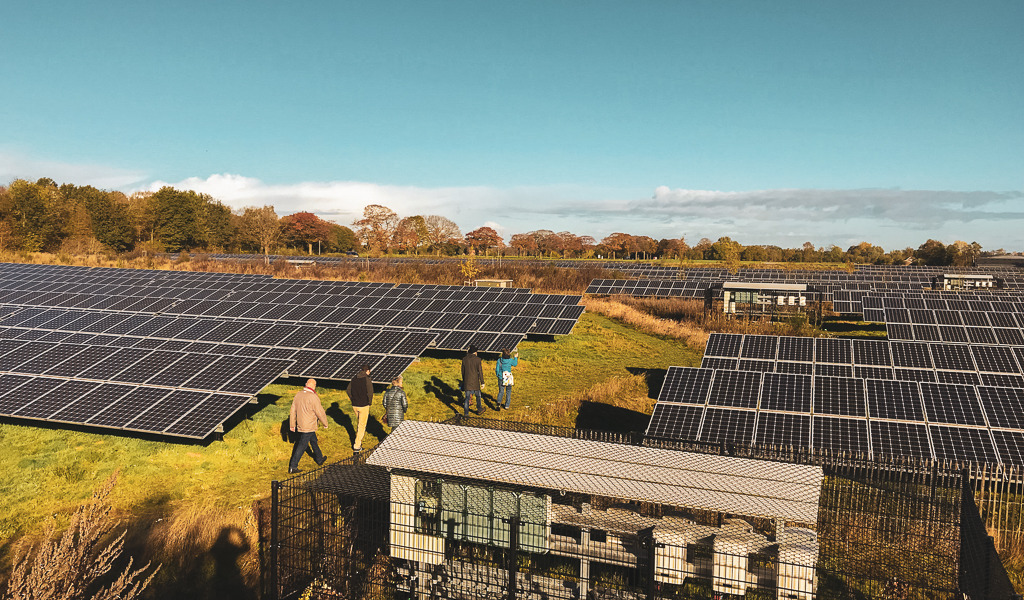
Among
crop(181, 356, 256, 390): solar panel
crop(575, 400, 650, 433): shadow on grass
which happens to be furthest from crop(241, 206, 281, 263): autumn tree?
crop(575, 400, 650, 433): shadow on grass

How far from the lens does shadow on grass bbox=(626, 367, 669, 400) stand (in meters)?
19.3

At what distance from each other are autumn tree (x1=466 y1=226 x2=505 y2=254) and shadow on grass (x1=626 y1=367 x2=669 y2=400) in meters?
113

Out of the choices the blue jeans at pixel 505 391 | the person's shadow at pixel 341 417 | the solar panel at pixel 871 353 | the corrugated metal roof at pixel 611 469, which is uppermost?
the corrugated metal roof at pixel 611 469

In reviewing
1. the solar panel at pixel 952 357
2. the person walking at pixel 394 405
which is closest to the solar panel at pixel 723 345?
the solar panel at pixel 952 357

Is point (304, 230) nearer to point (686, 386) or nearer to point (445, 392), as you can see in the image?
point (445, 392)

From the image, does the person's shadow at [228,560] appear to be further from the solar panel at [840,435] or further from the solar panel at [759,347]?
the solar panel at [759,347]

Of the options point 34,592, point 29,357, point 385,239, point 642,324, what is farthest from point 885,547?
point 385,239

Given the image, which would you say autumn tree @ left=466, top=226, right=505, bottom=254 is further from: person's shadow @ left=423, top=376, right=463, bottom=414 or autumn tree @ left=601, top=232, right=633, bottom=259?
person's shadow @ left=423, top=376, right=463, bottom=414

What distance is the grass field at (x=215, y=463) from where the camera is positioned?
834cm

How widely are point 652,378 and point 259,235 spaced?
89.1 m

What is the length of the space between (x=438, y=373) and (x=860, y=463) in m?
14.3

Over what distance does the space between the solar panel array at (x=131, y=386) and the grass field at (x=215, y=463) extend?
0.64 m

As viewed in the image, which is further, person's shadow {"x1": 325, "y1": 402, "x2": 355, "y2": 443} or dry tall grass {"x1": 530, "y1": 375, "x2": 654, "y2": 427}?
dry tall grass {"x1": 530, "y1": 375, "x2": 654, "y2": 427}

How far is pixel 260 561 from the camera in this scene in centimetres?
792
